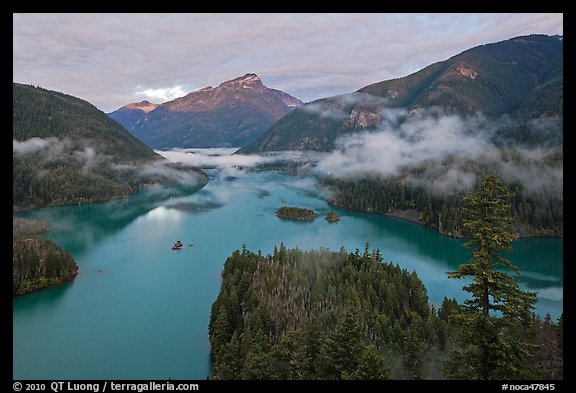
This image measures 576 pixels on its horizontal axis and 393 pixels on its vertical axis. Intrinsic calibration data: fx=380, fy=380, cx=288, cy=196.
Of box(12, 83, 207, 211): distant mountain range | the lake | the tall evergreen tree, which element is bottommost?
the lake

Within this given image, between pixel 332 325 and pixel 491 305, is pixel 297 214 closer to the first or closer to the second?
pixel 332 325

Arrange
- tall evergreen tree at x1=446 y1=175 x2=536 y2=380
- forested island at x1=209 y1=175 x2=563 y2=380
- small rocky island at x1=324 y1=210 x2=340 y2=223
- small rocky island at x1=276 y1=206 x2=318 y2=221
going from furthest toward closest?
small rocky island at x1=276 y1=206 x2=318 y2=221 → small rocky island at x1=324 y1=210 x2=340 y2=223 → forested island at x1=209 y1=175 x2=563 y2=380 → tall evergreen tree at x1=446 y1=175 x2=536 y2=380

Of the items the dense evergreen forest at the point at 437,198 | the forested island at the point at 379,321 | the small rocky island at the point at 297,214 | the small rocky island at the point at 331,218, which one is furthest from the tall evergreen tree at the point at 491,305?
the small rocky island at the point at 297,214

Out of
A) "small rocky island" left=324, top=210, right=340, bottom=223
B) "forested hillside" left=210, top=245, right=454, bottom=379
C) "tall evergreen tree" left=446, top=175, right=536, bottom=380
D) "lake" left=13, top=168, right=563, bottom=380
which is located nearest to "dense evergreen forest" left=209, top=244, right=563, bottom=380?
"forested hillside" left=210, top=245, right=454, bottom=379

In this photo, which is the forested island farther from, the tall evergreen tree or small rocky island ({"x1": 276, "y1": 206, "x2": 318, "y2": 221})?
small rocky island ({"x1": 276, "y1": 206, "x2": 318, "y2": 221})

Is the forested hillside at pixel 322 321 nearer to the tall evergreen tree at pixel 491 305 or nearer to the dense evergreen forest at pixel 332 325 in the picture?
the dense evergreen forest at pixel 332 325

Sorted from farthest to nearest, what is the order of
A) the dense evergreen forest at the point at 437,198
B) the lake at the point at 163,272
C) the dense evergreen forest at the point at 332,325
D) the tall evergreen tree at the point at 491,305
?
the dense evergreen forest at the point at 437,198 → the lake at the point at 163,272 → the dense evergreen forest at the point at 332,325 → the tall evergreen tree at the point at 491,305
